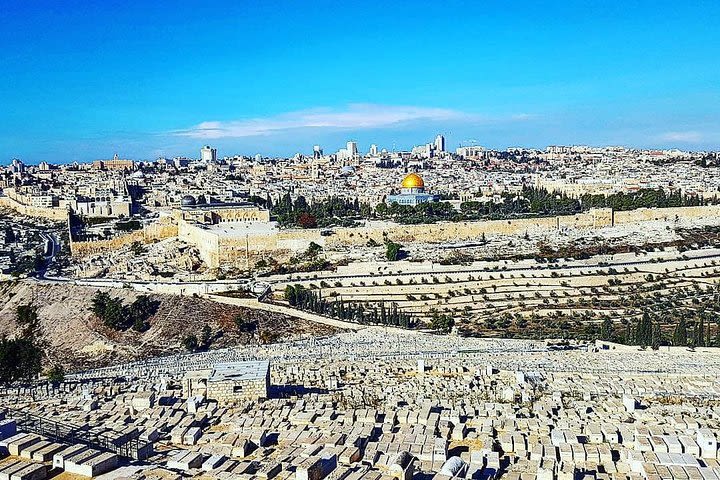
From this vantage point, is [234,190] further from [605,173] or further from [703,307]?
[703,307]

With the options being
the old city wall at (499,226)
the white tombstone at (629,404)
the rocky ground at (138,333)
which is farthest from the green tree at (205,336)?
the white tombstone at (629,404)

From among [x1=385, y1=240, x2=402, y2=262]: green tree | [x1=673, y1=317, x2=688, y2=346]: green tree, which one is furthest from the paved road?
[x1=673, y1=317, x2=688, y2=346]: green tree

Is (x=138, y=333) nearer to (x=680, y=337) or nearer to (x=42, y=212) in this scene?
(x=680, y=337)

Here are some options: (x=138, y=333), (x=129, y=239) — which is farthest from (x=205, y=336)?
(x=129, y=239)

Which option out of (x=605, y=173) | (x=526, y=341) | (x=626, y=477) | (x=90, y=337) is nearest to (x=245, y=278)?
(x=90, y=337)

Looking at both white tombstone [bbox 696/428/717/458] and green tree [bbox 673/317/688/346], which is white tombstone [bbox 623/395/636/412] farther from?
green tree [bbox 673/317/688/346]
